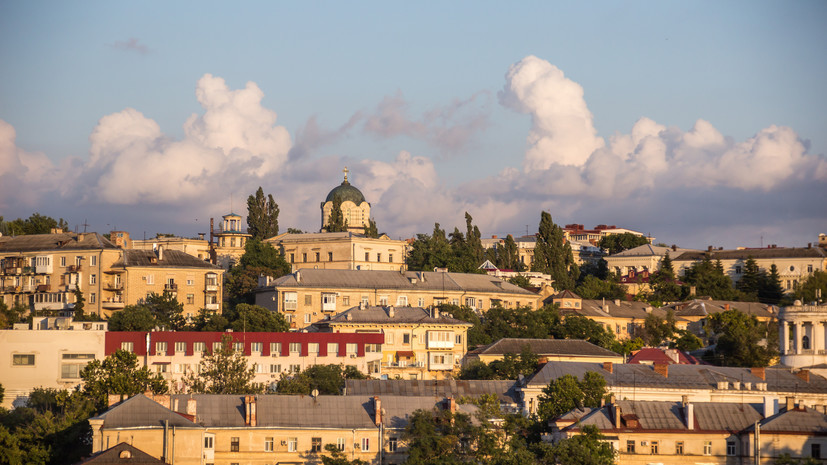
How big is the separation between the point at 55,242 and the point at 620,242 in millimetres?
86114

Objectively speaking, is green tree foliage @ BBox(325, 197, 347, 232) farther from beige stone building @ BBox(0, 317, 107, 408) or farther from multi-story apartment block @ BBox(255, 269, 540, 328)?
beige stone building @ BBox(0, 317, 107, 408)

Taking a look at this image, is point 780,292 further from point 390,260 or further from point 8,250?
point 8,250

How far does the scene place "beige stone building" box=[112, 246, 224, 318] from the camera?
10719 centimetres

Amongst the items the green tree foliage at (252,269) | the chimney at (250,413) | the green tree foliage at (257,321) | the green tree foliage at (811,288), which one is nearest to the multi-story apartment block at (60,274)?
the green tree foliage at (252,269)

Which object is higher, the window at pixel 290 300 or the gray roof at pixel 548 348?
the window at pixel 290 300

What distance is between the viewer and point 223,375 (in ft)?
279

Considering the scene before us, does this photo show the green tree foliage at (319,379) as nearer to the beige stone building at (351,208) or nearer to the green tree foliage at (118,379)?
the green tree foliage at (118,379)

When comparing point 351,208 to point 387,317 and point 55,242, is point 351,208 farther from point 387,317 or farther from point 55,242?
point 387,317

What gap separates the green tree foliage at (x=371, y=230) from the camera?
140 m

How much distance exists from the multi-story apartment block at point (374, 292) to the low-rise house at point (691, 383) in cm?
2896

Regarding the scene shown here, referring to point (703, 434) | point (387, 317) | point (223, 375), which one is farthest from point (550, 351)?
point (703, 434)

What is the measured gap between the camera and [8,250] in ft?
369

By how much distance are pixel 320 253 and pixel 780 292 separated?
147 ft

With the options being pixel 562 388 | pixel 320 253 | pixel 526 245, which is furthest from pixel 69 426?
pixel 526 245
